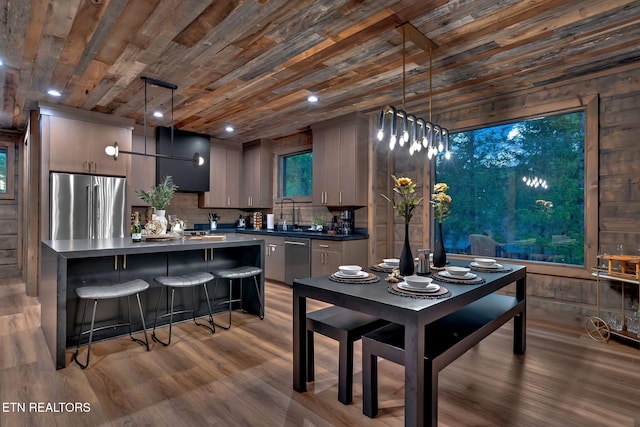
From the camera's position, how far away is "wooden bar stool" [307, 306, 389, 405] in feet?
6.92

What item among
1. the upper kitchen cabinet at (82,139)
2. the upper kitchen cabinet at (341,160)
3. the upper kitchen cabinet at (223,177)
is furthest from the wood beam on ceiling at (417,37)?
→ the upper kitchen cabinet at (223,177)

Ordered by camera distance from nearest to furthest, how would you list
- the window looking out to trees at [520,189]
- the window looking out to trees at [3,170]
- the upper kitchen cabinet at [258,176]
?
1. the window looking out to trees at [520,189]
2. the window looking out to trees at [3,170]
3. the upper kitchen cabinet at [258,176]

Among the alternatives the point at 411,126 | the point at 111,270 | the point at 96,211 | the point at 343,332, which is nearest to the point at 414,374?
the point at 343,332

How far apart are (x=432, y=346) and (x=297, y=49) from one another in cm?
250

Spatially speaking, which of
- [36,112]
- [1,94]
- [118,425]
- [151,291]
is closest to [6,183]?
[36,112]

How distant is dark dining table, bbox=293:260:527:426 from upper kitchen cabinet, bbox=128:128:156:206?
168 inches

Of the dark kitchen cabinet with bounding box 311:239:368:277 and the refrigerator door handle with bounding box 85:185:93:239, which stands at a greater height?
the refrigerator door handle with bounding box 85:185:93:239

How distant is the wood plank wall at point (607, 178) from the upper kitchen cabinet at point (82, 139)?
17.4ft

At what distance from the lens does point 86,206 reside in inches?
183

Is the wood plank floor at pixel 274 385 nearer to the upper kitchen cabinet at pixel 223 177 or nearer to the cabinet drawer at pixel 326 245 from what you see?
the cabinet drawer at pixel 326 245

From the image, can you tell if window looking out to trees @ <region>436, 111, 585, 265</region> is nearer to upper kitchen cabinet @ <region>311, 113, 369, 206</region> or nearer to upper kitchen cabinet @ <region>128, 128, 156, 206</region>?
upper kitchen cabinet @ <region>311, 113, 369, 206</region>

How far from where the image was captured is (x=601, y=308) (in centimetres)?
338

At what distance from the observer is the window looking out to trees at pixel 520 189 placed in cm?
360

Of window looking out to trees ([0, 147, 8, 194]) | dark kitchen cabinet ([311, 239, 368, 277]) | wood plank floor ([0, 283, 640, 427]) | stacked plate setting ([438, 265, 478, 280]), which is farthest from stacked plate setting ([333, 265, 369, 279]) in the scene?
window looking out to trees ([0, 147, 8, 194])
